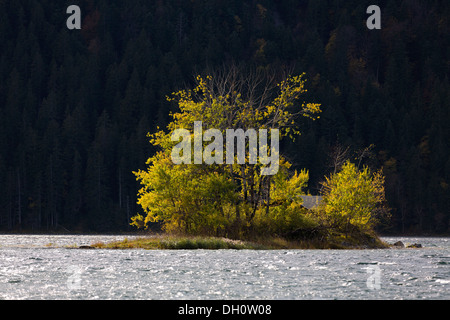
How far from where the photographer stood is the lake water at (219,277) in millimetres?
22422

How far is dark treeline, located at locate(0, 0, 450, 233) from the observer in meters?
131

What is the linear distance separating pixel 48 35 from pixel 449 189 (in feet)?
362

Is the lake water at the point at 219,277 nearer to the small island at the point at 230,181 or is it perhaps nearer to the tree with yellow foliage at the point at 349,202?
the small island at the point at 230,181

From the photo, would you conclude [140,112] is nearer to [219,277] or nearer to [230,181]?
[230,181]

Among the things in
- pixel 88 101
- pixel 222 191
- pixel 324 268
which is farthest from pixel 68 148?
pixel 324 268

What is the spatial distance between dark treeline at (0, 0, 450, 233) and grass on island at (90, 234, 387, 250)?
5656 centimetres

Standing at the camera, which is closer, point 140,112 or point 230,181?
point 230,181

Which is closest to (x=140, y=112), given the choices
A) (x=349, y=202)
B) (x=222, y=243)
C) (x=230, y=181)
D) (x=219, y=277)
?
(x=230, y=181)

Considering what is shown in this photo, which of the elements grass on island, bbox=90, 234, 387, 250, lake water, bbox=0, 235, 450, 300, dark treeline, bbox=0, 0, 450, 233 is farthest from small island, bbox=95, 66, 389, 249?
dark treeline, bbox=0, 0, 450, 233

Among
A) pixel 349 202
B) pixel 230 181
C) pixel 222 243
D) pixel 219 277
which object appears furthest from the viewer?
pixel 349 202

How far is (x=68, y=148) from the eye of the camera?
137 m

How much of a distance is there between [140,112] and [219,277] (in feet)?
427

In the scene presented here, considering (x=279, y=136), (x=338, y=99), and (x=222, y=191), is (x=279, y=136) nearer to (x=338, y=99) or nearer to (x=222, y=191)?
(x=222, y=191)

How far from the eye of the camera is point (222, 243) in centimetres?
4572
